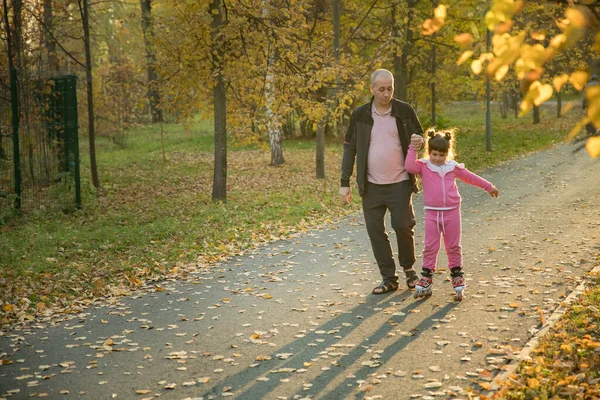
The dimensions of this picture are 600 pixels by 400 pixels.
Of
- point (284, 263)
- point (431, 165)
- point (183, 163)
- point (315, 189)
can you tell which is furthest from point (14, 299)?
Result: point (183, 163)

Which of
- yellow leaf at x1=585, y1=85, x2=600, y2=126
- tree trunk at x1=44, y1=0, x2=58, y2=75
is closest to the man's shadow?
yellow leaf at x1=585, y1=85, x2=600, y2=126

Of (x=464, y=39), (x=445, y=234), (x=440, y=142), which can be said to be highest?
(x=464, y=39)

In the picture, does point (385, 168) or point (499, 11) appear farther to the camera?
point (385, 168)

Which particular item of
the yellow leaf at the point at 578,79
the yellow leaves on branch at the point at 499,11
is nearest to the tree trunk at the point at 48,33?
the yellow leaves on branch at the point at 499,11

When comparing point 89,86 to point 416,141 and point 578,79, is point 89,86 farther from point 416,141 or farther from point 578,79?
point 578,79

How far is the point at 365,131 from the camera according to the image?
716 centimetres

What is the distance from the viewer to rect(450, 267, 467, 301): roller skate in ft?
22.6

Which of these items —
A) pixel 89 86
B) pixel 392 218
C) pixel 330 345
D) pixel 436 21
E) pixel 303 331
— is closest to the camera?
pixel 436 21

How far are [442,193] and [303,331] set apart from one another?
1974mm

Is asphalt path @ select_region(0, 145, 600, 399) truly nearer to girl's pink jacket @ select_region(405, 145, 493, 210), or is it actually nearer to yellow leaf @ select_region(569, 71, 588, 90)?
girl's pink jacket @ select_region(405, 145, 493, 210)

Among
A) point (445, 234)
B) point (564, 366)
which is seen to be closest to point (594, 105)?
point (564, 366)

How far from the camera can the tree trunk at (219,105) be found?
14.0 meters

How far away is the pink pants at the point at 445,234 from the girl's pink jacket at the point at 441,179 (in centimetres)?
7

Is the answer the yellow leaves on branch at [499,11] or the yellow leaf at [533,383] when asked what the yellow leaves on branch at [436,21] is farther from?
the yellow leaf at [533,383]
